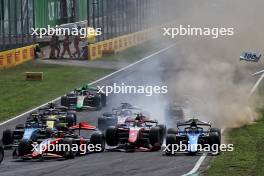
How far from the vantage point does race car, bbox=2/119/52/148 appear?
1154 inches

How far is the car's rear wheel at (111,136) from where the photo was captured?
29938 mm

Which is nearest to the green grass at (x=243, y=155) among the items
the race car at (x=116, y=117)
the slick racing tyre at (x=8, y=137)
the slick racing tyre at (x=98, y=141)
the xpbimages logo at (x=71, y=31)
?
the race car at (x=116, y=117)

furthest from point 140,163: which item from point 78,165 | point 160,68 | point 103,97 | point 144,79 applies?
point 160,68

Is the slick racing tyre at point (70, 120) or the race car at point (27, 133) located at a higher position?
the slick racing tyre at point (70, 120)

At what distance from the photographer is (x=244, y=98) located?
42.8 metres

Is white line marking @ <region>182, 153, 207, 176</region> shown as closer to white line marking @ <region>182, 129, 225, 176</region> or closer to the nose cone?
white line marking @ <region>182, 129, 225, 176</region>

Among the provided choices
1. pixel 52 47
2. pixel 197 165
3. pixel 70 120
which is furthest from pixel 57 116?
pixel 52 47

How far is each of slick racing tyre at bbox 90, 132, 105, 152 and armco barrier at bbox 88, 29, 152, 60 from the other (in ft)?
117

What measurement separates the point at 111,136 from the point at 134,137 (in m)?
Answer: 0.78

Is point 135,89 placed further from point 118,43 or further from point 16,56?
point 118,43

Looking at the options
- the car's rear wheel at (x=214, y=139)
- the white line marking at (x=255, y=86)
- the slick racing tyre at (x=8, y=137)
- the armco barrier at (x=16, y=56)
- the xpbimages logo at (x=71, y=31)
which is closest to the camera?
the car's rear wheel at (x=214, y=139)

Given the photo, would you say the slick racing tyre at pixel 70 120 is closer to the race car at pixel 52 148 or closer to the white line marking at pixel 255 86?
the race car at pixel 52 148

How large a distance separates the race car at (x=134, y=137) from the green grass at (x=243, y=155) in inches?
90.9

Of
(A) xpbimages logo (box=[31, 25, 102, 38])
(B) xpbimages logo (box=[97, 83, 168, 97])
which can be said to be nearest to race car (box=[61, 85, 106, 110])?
(B) xpbimages logo (box=[97, 83, 168, 97])
